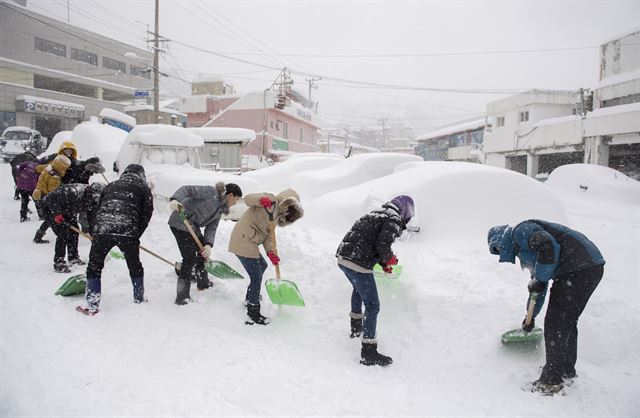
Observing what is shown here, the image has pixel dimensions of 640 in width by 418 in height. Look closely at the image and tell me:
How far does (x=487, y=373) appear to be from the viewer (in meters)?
3.25

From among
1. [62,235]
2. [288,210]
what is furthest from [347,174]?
[62,235]

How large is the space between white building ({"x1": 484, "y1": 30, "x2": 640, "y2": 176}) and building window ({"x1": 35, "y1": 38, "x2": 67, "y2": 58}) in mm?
36087

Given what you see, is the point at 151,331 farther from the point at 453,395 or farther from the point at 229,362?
the point at 453,395

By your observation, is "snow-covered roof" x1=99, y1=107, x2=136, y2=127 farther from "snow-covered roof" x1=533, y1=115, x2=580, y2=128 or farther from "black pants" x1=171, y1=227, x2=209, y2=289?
"snow-covered roof" x1=533, y1=115, x2=580, y2=128

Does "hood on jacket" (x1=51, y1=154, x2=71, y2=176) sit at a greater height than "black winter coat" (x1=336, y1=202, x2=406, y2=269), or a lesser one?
greater

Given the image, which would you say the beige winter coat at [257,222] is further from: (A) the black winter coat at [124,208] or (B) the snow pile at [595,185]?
(B) the snow pile at [595,185]

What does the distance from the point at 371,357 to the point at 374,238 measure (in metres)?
1.01

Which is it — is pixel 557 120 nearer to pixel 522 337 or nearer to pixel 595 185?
pixel 595 185

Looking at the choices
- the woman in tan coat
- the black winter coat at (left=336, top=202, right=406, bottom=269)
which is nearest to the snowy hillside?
the woman in tan coat

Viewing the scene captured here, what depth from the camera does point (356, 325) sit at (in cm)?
371

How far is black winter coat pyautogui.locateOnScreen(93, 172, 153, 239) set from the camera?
3.59 metres

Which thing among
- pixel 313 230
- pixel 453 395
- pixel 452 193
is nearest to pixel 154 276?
pixel 313 230

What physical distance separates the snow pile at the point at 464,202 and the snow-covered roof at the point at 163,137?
13.6ft

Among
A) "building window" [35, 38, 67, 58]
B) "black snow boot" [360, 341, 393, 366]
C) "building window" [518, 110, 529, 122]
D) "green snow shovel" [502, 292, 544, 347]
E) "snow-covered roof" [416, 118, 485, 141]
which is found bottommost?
"black snow boot" [360, 341, 393, 366]
